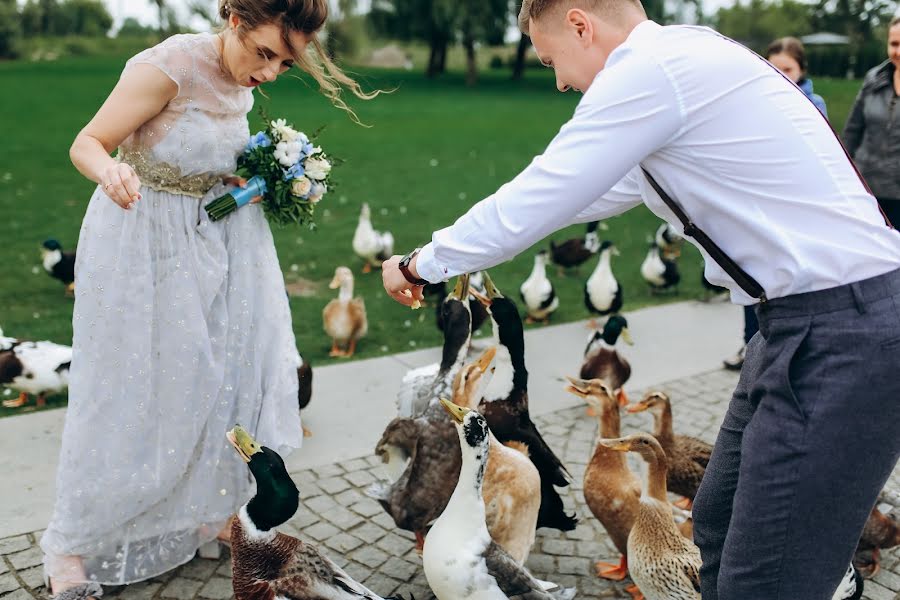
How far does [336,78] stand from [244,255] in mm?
935

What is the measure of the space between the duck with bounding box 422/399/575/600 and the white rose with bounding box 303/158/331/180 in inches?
55.0

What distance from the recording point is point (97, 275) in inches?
137

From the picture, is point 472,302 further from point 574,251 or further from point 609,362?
point 574,251

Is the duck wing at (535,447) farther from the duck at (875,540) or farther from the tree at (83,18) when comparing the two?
the tree at (83,18)

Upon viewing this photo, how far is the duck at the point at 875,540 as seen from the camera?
391 cm

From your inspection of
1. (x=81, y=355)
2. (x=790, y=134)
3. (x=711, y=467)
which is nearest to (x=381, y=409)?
(x=81, y=355)

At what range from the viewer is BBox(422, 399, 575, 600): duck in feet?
10.5

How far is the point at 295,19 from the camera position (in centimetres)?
329

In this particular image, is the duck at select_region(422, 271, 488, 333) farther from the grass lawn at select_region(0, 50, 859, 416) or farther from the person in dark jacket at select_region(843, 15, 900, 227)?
the person in dark jacket at select_region(843, 15, 900, 227)

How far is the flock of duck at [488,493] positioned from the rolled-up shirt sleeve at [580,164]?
129 centimetres

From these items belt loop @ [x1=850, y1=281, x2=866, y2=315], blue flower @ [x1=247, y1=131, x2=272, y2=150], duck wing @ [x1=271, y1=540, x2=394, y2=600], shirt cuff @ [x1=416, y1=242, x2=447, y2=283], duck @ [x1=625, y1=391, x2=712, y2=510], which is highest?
belt loop @ [x1=850, y1=281, x2=866, y2=315]

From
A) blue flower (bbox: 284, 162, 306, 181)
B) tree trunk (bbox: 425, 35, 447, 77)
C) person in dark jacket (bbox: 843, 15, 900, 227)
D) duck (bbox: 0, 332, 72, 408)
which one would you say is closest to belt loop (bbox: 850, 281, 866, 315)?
blue flower (bbox: 284, 162, 306, 181)

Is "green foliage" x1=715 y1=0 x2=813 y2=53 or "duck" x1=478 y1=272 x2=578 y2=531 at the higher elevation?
"duck" x1=478 y1=272 x2=578 y2=531

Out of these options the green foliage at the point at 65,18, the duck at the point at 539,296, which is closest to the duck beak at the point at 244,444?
the duck at the point at 539,296
